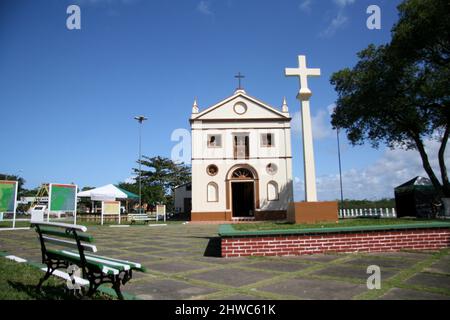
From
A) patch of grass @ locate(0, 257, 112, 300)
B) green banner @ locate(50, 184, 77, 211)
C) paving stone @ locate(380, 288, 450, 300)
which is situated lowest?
paving stone @ locate(380, 288, 450, 300)

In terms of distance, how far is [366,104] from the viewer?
1983 centimetres

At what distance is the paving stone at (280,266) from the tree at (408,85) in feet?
50.4

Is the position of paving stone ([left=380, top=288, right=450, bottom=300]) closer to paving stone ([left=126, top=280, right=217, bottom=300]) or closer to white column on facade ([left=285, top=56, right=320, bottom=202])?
paving stone ([left=126, top=280, right=217, bottom=300])

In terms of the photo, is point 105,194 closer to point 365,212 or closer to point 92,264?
point 365,212

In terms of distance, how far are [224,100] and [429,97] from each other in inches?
544

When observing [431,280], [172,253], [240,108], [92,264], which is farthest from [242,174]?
[92,264]

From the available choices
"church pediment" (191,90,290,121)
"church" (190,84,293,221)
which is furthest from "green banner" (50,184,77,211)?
"church pediment" (191,90,290,121)

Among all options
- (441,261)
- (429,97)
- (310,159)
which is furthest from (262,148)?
(441,261)

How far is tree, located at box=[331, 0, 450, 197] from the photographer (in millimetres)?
16875

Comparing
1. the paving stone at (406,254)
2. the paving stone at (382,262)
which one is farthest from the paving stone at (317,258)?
the paving stone at (406,254)

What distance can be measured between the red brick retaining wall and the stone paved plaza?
31 cm

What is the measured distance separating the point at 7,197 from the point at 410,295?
53.3ft

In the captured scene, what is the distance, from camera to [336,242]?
7047 millimetres

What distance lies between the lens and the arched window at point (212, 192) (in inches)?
959
